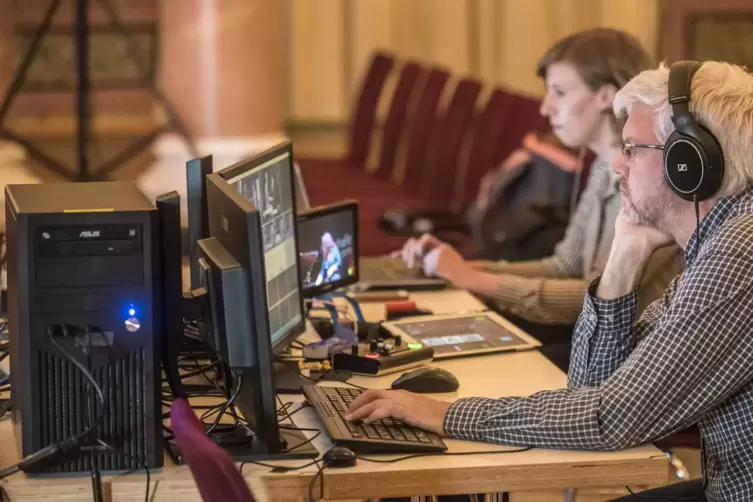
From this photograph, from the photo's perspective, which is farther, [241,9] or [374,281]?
[241,9]

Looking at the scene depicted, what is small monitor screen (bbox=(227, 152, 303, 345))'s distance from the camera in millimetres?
2016

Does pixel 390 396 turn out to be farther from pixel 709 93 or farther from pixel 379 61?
pixel 379 61

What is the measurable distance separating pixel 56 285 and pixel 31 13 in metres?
5.09

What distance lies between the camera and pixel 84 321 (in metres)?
1.62

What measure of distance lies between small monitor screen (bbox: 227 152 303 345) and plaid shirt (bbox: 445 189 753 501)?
397 mm

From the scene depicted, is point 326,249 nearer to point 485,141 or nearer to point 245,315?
point 245,315

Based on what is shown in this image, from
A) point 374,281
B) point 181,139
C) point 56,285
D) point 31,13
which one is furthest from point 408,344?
point 31,13

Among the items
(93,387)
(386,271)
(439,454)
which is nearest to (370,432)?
(439,454)

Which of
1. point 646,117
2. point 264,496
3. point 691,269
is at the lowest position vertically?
point 264,496

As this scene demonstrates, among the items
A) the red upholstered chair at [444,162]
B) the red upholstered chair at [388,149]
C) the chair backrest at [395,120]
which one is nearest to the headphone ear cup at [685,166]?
the red upholstered chair at [444,162]

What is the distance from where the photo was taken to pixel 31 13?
6.34m

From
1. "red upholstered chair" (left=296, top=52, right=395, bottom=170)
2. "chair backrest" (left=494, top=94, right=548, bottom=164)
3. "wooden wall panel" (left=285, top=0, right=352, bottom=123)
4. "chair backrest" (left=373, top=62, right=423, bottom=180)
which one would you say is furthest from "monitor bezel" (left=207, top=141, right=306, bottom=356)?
"wooden wall panel" (left=285, top=0, right=352, bottom=123)

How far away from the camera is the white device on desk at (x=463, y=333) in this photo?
2.32 metres

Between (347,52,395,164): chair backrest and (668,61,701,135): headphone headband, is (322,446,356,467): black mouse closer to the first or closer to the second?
(668,61,701,135): headphone headband
